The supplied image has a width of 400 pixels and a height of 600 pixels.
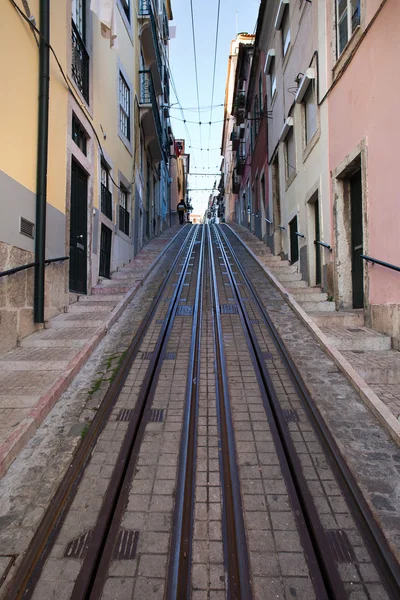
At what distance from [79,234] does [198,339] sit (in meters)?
4.56

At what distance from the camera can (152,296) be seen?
822cm

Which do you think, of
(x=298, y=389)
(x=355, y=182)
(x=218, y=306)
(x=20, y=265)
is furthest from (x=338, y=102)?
(x=20, y=265)

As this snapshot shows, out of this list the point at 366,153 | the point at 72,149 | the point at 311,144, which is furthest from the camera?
the point at 311,144

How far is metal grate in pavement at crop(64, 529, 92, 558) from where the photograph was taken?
216 cm

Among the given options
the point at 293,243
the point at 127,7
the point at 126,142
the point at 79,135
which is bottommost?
the point at 293,243

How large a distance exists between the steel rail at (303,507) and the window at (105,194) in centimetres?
788

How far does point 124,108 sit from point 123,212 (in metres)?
3.67

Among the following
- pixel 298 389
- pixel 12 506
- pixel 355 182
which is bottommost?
pixel 12 506

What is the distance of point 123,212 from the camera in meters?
12.9

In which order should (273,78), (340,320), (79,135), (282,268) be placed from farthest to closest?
1. (273,78)
2. (282,268)
3. (79,135)
4. (340,320)

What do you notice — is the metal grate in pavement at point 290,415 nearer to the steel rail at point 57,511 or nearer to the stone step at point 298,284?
the steel rail at point 57,511

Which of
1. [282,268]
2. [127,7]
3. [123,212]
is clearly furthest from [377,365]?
[127,7]

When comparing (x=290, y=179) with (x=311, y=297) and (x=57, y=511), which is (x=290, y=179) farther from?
(x=57, y=511)

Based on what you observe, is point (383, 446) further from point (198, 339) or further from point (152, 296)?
point (152, 296)
